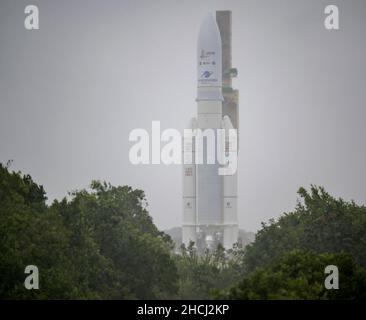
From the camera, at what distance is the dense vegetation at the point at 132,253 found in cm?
4966

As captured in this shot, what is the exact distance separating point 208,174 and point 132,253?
43.0m

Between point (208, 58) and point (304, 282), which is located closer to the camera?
point (304, 282)

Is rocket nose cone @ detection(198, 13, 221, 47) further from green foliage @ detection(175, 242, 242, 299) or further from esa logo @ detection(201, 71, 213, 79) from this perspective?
green foliage @ detection(175, 242, 242, 299)

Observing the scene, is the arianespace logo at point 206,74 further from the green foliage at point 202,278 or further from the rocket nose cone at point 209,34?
the green foliage at point 202,278

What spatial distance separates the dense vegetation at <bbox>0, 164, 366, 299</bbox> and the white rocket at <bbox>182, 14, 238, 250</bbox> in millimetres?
24748

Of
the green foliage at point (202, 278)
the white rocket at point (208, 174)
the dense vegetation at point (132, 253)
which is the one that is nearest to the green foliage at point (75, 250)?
the dense vegetation at point (132, 253)

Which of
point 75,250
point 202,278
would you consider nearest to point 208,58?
point 202,278

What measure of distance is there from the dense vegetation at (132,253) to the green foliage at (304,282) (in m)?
0.05

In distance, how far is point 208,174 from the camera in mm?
116688

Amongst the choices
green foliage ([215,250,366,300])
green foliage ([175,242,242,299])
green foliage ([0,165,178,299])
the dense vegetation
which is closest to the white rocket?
green foliage ([175,242,242,299])

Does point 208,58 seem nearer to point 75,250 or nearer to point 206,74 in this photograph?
point 206,74

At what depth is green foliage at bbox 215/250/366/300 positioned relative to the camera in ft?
152

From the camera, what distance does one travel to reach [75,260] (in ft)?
208

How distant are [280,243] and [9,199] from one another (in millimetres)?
20317
